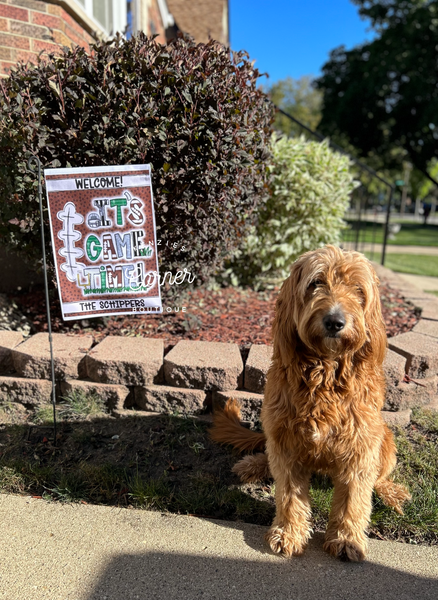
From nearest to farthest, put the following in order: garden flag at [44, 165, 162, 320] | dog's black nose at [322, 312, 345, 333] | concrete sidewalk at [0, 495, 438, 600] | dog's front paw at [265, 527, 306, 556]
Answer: dog's black nose at [322, 312, 345, 333] → concrete sidewalk at [0, 495, 438, 600] → dog's front paw at [265, 527, 306, 556] → garden flag at [44, 165, 162, 320]

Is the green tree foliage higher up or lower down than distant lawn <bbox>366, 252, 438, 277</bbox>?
higher up

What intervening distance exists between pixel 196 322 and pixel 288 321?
6.81 ft

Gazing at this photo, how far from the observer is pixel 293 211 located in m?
5.52

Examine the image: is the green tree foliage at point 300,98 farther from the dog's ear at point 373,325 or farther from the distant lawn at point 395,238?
the dog's ear at point 373,325

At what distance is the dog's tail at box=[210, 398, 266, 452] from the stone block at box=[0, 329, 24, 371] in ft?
5.74

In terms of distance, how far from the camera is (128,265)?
10.9 feet

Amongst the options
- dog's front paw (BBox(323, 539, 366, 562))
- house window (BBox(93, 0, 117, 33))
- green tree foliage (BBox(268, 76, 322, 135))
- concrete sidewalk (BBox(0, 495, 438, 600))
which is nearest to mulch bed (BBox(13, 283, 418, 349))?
concrete sidewalk (BBox(0, 495, 438, 600))

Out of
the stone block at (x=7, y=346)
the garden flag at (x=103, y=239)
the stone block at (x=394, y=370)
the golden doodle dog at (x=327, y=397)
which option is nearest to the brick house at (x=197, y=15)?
the garden flag at (x=103, y=239)

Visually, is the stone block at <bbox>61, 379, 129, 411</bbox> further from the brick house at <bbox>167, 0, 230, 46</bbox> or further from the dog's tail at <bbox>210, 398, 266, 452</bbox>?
the brick house at <bbox>167, 0, 230, 46</bbox>

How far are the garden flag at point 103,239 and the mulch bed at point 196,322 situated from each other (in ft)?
2.05

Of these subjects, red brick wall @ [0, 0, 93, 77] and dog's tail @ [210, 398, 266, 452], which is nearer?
dog's tail @ [210, 398, 266, 452]

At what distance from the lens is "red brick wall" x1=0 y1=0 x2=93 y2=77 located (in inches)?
175

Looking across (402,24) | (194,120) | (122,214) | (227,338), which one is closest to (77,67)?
(194,120)

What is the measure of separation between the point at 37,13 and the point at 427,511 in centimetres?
553
